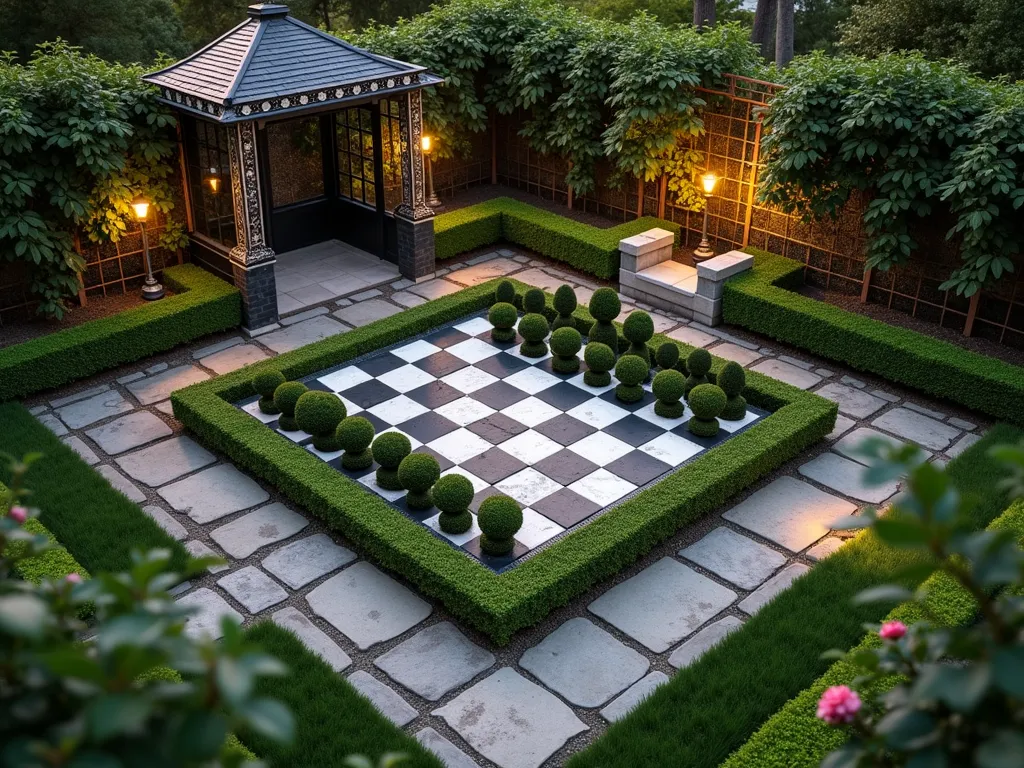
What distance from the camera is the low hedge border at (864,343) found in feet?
34.8

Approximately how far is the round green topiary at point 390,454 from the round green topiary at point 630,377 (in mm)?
2584

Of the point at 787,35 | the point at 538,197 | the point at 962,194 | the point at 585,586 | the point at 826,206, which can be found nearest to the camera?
the point at 585,586

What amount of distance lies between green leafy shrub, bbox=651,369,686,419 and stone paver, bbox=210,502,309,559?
3.82 meters

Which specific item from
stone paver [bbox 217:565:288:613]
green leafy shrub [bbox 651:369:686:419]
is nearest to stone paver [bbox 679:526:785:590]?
green leafy shrub [bbox 651:369:686:419]

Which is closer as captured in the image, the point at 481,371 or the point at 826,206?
the point at 481,371

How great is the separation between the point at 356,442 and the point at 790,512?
409cm

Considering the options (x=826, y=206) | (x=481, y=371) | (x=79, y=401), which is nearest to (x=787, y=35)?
(x=826, y=206)

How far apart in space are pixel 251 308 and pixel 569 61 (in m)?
6.00

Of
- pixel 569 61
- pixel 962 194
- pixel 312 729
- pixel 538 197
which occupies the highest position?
pixel 569 61

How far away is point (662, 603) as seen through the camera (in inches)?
317

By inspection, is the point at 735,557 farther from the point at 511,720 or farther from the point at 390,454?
the point at 390,454

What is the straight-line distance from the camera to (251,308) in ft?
40.7

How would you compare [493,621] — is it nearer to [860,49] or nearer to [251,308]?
[251,308]

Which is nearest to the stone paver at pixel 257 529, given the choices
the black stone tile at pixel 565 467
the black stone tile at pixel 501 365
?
the black stone tile at pixel 565 467
